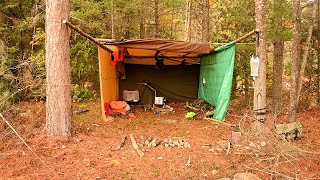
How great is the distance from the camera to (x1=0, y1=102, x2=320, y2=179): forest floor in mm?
3395

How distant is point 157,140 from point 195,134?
100 cm

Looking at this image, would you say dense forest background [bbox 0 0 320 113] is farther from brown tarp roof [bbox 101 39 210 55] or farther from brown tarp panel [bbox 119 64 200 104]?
brown tarp panel [bbox 119 64 200 104]

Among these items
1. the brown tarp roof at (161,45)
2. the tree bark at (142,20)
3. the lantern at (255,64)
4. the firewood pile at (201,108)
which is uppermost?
the tree bark at (142,20)

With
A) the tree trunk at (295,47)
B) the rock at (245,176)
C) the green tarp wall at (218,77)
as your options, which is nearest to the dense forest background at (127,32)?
the green tarp wall at (218,77)

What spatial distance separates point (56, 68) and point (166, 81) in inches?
212

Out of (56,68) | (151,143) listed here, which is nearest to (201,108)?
(151,143)

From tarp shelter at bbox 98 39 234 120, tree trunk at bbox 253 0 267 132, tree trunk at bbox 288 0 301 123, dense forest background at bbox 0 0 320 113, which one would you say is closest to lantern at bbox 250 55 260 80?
tree trunk at bbox 253 0 267 132

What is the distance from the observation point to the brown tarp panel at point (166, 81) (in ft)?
30.9

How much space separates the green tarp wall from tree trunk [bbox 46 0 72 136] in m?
3.49

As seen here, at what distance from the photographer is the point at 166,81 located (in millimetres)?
9703

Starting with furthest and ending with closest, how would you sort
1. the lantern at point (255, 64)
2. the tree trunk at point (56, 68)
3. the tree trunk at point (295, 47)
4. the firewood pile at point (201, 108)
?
1. the firewood pile at point (201, 108)
2. the tree trunk at point (295, 47)
3. the lantern at point (255, 64)
4. the tree trunk at point (56, 68)

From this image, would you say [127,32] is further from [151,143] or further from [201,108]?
[151,143]

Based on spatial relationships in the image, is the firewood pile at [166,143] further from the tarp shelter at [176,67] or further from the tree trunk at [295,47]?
the tree trunk at [295,47]

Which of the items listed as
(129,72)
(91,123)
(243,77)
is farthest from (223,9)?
(91,123)
